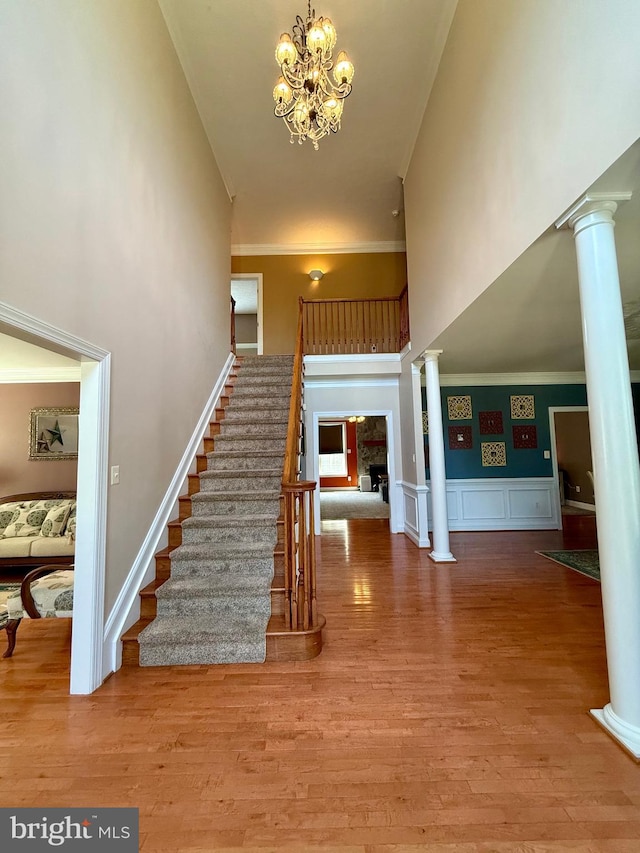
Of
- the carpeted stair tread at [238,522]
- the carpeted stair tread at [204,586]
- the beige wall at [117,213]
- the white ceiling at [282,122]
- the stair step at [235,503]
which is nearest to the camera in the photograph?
the beige wall at [117,213]

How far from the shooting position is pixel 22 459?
5184 mm

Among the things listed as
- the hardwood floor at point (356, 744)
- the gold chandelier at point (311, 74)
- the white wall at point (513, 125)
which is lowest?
the hardwood floor at point (356, 744)

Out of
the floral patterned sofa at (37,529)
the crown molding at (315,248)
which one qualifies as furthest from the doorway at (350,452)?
the floral patterned sofa at (37,529)

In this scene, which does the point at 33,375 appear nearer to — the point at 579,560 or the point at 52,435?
the point at 52,435

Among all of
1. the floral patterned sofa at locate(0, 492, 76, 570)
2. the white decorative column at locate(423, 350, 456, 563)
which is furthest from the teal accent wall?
the floral patterned sofa at locate(0, 492, 76, 570)

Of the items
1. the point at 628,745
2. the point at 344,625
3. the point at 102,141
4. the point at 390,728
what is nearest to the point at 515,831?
the point at 390,728

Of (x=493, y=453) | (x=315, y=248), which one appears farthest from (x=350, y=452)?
(x=315, y=248)

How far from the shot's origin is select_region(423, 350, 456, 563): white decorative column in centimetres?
459

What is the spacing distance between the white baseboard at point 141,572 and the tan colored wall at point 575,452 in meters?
8.45

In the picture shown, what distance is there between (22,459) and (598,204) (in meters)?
6.61

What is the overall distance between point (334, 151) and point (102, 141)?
147 inches

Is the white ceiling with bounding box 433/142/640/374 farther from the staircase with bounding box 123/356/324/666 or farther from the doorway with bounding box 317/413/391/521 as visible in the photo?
the doorway with bounding box 317/413/391/521

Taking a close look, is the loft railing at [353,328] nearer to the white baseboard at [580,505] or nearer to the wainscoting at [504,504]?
the wainscoting at [504,504]

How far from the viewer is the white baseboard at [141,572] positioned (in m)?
2.40
